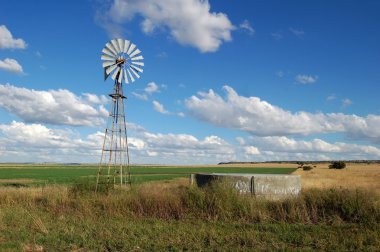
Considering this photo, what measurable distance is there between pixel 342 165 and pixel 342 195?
105499 millimetres

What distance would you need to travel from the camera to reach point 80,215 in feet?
52.5

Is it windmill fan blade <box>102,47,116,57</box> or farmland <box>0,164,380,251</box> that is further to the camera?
windmill fan blade <box>102,47,116,57</box>

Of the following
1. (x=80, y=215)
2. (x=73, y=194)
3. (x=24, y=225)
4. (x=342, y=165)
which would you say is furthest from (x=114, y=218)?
(x=342, y=165)

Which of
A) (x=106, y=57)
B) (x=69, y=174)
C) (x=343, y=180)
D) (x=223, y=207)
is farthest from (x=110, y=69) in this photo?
(x=69, y=174)

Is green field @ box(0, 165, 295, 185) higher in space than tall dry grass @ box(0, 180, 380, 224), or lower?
higher

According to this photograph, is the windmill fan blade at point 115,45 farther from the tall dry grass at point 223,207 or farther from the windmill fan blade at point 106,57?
the tall dry grass at point 223,207

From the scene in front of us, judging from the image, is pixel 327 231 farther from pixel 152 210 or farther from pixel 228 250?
pixel 152 210

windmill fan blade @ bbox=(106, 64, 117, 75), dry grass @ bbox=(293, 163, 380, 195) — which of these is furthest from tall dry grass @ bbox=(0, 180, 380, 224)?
windmill fan blade @ bbox=(106, 64, 117, 75)

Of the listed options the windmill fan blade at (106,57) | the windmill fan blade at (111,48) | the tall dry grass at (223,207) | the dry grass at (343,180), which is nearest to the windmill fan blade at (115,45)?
the windmill fan blade at (111,48)

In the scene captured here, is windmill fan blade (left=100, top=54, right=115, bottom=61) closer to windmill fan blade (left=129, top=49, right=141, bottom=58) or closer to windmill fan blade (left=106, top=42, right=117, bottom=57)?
windmill fan blade (left=106, top=42, right=117, bottom=57)

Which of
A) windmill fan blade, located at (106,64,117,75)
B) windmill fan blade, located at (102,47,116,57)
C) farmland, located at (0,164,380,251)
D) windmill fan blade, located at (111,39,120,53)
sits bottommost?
farmland, located at (0,164,380,251)

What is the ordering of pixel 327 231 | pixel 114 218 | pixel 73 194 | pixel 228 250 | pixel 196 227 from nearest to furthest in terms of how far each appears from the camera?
pixel 228 250 → pixel 327 231 → pixel 196 227 → pixel 114 218 → pixel 73 194

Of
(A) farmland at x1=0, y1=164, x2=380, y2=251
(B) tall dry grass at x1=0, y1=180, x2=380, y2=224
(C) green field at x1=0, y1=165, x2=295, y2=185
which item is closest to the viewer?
(A) farmland at x1=0, y1=164, x2=380, y2=251

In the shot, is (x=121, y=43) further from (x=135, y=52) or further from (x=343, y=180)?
(x=343, y=180)
